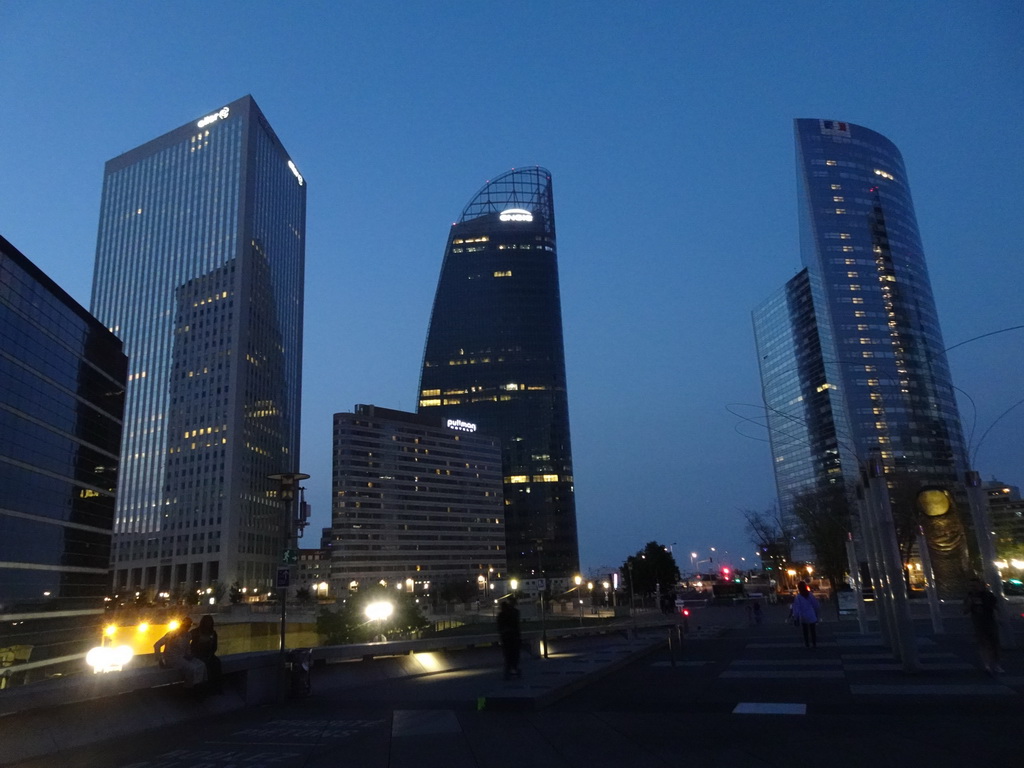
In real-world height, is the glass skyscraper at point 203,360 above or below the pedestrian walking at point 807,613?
above

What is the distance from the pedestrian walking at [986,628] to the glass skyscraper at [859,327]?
479 ft

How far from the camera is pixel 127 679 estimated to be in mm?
12086

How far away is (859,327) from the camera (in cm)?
16725

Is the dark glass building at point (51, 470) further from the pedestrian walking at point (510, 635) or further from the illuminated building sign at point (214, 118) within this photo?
the illuminated building sign at point (214, 118)

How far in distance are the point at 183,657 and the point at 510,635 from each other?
687 centimetres

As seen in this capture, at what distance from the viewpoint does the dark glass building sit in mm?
64625

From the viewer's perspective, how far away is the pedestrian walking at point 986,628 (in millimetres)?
14656

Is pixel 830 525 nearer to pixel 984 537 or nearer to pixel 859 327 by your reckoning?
pixel 984 537

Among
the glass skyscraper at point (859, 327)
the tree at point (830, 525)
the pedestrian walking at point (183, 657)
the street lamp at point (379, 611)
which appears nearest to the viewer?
the pedestrian walking at point (183, 657)

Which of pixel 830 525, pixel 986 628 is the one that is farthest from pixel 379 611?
pixel 830 525

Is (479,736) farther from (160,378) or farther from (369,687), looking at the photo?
(160,378)

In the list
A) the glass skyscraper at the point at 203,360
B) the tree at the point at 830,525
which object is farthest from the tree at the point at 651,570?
the glass skyscraper at the point at 203,360

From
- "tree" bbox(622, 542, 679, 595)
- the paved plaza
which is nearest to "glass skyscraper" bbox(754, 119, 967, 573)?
"tree" bbox(622, 542, 679, 595)

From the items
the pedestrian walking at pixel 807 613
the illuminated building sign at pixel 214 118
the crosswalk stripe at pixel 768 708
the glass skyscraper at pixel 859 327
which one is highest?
the illuminated building sign at pixel 214 118
